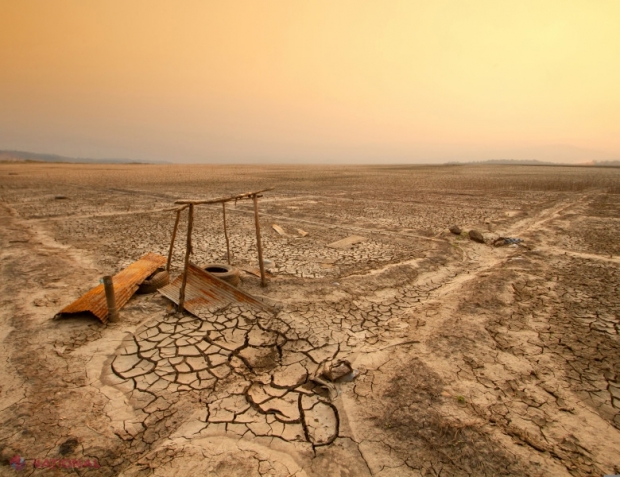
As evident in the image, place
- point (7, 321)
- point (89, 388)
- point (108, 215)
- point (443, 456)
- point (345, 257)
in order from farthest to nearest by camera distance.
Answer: point (108, 215) → point (345, 257) → point (7, 321) → point (89, 388) → point (443, 456)

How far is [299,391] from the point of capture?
3.04m

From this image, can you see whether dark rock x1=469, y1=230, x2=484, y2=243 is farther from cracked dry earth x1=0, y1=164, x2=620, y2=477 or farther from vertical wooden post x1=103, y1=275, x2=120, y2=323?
vertical wooden post x1=103, y1=275, x2=120, y2=323

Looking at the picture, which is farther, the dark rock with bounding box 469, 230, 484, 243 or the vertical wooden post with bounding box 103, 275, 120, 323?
the dark rock with bounding box 469, 230, 484, 243

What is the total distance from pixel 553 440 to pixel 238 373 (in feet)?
9.03

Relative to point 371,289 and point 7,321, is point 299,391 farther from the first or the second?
point 7,321

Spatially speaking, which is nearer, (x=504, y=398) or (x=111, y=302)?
(x=504, y=398)

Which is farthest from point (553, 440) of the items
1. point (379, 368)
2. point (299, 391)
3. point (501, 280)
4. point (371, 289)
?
point (501, 280)

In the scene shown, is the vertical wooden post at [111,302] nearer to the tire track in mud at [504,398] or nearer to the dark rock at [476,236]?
the tire track in mud at [504,398]

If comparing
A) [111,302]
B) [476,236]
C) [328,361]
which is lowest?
[328,361]

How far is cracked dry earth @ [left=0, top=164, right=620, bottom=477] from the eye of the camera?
7.80 ft

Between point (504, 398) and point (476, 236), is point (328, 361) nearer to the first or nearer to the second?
point (504, 398)

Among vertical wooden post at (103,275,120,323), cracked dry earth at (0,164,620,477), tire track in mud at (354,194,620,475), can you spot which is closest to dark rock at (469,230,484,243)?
cracked dry earth at (0,164,620,477)

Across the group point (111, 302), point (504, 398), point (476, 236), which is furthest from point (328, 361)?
point (476, 236)

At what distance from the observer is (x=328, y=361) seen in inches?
137
